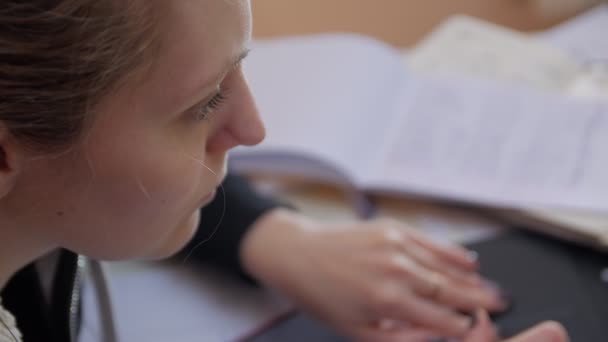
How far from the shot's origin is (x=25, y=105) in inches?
12.4

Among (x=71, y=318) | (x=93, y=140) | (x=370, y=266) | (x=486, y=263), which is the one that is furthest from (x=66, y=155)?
(x=486, y=263)

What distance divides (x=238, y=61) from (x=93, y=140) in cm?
8

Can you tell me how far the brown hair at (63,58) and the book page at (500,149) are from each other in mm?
400

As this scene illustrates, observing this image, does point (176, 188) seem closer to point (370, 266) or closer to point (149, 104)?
point (149, 104)

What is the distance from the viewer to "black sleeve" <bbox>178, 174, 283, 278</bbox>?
633 millimetres

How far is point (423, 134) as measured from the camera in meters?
0.75

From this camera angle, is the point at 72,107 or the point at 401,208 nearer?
the point at 72,107

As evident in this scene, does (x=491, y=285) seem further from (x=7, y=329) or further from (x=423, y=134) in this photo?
(x=7, y=329)

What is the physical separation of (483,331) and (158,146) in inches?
11.3

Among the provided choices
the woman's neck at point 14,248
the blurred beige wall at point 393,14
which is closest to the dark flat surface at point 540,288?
the woman's neck at point 14,248

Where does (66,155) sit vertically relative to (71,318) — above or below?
above

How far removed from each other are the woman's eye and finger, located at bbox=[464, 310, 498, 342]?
260 mm

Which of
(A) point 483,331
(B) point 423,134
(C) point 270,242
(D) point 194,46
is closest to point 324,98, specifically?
(B) point 423,134

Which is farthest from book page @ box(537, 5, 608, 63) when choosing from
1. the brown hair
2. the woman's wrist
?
the brown hair
